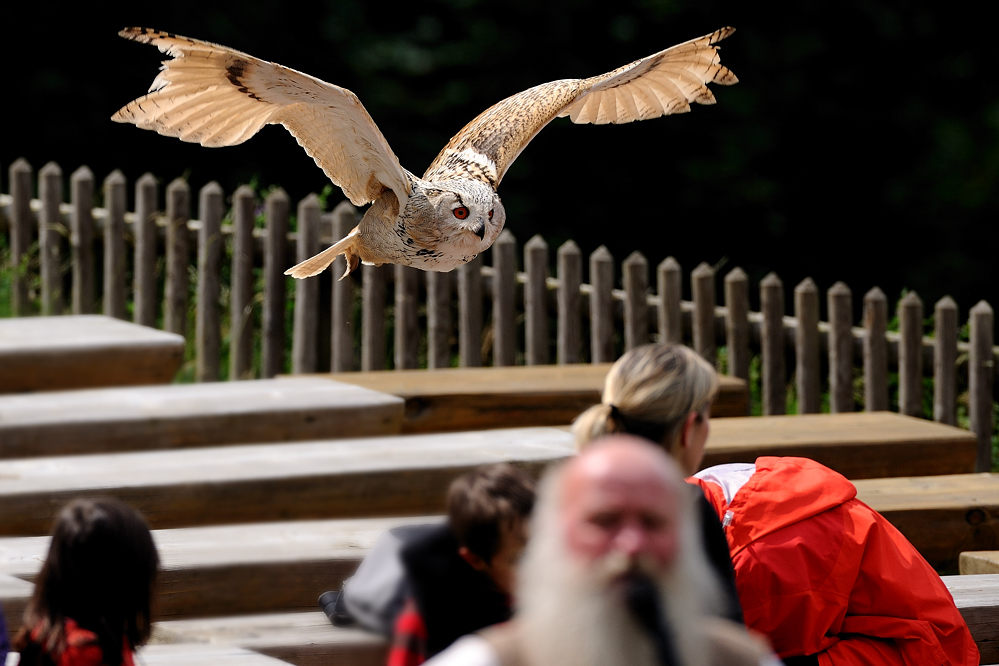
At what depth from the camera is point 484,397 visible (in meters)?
3.93

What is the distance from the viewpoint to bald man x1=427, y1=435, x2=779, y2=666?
3.41 ft

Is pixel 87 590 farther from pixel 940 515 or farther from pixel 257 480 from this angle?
pixel 940 515

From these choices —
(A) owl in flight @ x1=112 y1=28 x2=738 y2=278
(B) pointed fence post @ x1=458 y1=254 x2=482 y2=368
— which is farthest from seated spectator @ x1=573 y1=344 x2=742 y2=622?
(B) pointed fence post @ x1=458 y1=254 x2=482 y2=368

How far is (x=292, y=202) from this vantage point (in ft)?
25.3

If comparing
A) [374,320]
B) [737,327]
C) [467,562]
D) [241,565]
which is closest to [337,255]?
[241,565]

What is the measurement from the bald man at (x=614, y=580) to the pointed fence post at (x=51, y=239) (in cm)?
513

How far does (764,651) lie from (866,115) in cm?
669

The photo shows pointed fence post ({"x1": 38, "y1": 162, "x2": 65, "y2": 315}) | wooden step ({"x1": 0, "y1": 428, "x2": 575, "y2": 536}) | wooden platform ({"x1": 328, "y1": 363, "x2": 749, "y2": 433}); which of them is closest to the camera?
wooden step ({"x1": 0, "y1": 428, "x2": 575, "y2": 536})

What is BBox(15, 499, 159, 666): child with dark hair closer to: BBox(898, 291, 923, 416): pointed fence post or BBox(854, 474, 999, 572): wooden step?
BBox(854, 474, 999, 572): wooden step

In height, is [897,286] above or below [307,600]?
Answer: above

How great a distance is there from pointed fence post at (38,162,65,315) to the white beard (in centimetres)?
514

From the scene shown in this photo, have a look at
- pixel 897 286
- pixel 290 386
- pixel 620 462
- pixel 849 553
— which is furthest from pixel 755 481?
pixel 897 286

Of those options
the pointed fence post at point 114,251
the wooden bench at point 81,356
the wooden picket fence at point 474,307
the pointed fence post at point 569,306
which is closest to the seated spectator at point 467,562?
the wooden bench at point 81,356

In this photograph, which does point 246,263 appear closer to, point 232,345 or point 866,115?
point 232,345
